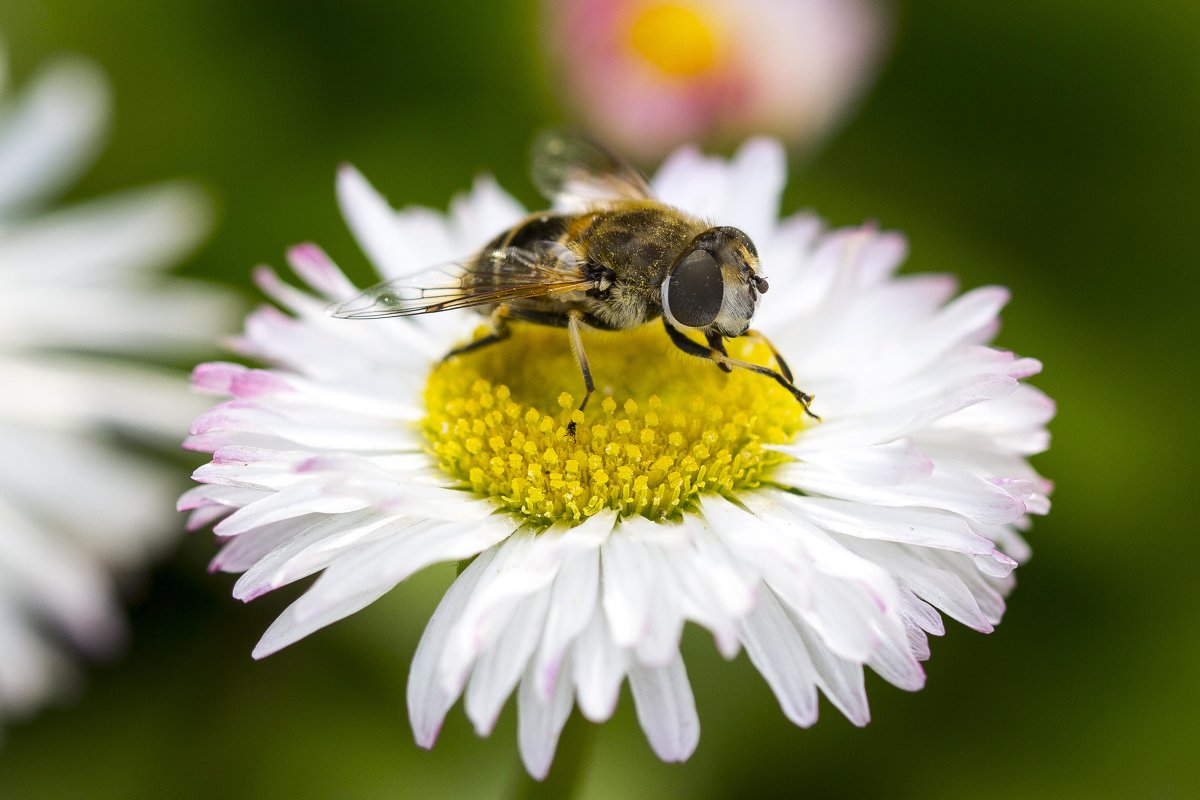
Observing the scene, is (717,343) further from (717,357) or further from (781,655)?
(781,655)

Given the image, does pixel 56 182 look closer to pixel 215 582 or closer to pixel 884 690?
pixel 215 582

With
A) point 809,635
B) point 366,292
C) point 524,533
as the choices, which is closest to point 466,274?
point 366,292

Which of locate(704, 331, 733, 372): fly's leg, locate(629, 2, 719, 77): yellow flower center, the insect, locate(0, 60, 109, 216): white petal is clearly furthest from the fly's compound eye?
locate(0, 60, 109, 216): white petal

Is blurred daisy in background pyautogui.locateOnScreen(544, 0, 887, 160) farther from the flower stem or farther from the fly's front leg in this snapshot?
the flower stem

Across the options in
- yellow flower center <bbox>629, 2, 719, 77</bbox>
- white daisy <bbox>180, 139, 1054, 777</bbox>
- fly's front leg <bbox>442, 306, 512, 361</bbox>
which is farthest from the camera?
yellow flower center <bbox>629, 2, 719, 77</bbox>

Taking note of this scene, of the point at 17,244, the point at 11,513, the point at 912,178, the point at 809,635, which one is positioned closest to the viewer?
the point at 809,635

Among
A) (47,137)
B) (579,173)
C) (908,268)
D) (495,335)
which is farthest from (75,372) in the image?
(908,268)
